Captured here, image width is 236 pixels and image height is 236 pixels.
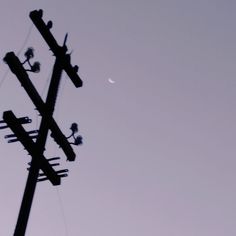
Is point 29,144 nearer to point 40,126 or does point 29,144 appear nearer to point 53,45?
point 40,126

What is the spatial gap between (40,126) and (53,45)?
85.9 inches

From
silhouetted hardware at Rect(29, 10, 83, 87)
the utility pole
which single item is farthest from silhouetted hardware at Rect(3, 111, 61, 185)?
silhouetted hardware at Rect(29, 10, 83, 87)

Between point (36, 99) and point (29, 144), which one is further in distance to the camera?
point (36, 99)

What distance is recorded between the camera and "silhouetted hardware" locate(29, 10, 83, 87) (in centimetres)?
1112

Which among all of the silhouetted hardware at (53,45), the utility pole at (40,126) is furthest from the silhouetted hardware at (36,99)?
the silhouetted hardware at (53,45)

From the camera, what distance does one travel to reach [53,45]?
452 inches

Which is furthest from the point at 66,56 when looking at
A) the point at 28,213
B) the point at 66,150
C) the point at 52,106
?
the point at 28,213

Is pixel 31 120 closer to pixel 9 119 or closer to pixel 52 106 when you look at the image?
pixel 9 119

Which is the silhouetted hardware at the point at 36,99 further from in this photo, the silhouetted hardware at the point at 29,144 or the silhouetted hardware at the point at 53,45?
the silhouetted hardware at the point at 53,45

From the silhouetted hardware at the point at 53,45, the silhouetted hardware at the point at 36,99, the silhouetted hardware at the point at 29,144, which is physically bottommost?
the silhouetted hardware at the point at 29,144

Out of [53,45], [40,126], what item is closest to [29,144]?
[40,126]

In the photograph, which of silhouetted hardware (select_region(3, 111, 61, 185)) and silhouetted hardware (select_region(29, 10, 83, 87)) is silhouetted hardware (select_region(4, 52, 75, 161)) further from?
silhouetted hardware (select_region(29, 10, 83, 87))

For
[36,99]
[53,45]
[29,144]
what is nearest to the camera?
[29,144]

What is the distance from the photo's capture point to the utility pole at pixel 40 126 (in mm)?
9586
